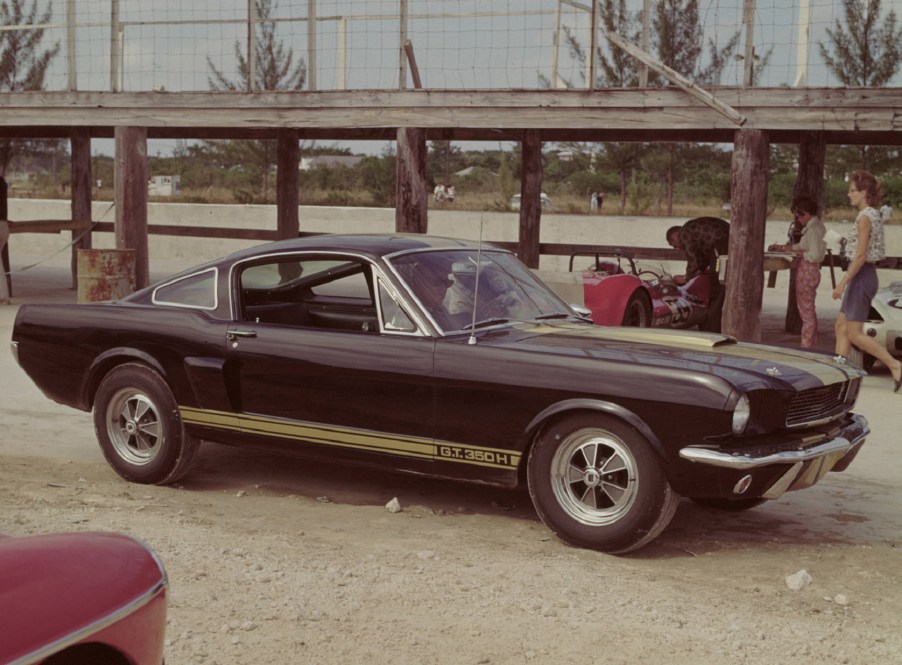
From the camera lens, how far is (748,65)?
12211 mm

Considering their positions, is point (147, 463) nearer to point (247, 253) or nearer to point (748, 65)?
point (247, 253)

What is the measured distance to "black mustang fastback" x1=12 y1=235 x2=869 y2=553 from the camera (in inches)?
210

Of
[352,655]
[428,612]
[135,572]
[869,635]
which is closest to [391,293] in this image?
[428,612]

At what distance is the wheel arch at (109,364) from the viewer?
6.68 metres

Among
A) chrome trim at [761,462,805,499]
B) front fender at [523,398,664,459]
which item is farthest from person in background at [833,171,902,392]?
front fender at [523,398,664,459]

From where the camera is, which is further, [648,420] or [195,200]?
[195,200]

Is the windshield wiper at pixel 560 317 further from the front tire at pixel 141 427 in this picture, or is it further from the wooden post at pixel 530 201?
the wooden post at pixel 530 201

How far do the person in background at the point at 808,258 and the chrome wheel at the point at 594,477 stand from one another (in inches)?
292

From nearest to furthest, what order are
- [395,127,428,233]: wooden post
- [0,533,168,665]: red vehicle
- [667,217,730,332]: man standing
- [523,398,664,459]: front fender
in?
[0,533,168,665]: red vehicle
[523,398,664,459]: front fender
[395,127,428,233]: wooden post
[667,217,730,332]: man standing

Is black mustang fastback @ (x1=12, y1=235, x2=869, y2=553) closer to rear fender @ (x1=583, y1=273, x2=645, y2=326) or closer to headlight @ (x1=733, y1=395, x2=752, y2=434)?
headlight @ (x1=733, y1=395, x2=752, y2=434)

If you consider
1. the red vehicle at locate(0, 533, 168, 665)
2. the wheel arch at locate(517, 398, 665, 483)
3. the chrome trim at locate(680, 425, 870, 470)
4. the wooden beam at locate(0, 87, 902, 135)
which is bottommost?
the chrome trim at locate(680, 425, 870, 470)

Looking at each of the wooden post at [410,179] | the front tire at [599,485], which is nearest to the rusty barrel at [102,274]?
the wooden post at [410,179]

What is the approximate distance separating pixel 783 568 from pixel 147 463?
338cm

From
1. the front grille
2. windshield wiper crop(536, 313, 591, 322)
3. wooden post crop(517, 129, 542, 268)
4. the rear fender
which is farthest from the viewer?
wooden post crop(517, 129, 542, 268)
